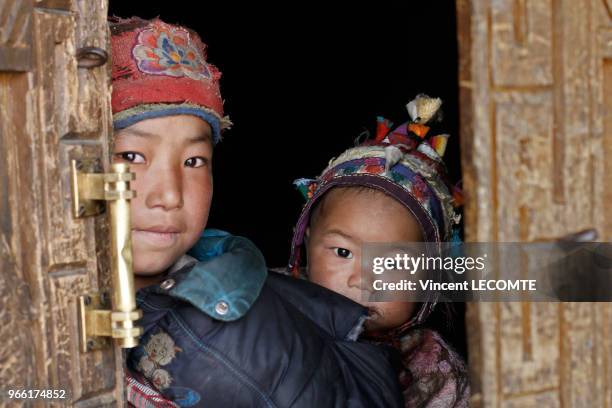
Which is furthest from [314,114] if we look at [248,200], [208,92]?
[208,92]

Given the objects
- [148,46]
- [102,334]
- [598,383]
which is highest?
[148,46]

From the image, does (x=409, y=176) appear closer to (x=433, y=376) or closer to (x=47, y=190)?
(x=433, y=376)

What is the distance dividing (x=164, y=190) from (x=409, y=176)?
1031 millimetres

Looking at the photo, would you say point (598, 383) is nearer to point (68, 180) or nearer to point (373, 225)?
point (68, 180)

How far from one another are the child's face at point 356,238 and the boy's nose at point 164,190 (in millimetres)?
754

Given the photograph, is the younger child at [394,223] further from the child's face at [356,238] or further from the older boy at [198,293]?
the older boy at [198,293]

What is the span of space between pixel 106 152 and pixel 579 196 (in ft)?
2.62

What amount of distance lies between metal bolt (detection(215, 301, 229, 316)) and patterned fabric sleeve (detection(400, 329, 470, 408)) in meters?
0.87

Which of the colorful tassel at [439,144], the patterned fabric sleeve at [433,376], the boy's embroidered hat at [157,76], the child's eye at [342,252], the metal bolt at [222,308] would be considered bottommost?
the patterned fabric sleeve at [433,376]

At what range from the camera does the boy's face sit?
2082mm

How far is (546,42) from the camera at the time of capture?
139 cm

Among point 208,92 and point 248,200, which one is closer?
point 208,92

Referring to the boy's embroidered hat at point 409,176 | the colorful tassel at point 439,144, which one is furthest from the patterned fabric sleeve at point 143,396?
the colorful tassel at point 439,144

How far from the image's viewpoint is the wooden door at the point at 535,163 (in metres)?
1.35
